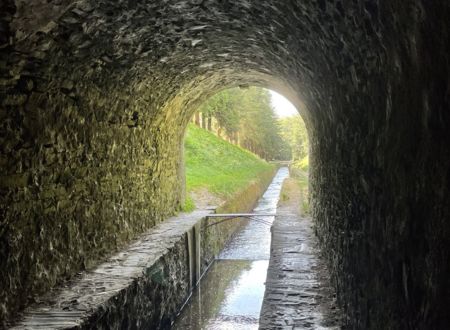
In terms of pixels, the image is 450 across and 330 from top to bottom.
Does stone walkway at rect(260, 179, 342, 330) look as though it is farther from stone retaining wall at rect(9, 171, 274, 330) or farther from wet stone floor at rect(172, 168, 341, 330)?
stone retaining wall at rect(9, 171, 274, 330)

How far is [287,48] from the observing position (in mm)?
6195

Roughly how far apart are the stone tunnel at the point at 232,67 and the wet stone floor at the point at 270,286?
17.4 inches

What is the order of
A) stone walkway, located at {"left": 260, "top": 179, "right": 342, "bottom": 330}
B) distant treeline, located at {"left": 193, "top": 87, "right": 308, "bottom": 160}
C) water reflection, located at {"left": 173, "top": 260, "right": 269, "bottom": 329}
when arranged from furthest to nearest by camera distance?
distant treeline, located at {"left": 193, "top": 87, "right": 308, "bottom": 160} → water reflection, located at {"left": 173, "top": 260, "right": 269, "bottom": 329} → stone walkway, located at {"left": 260, "top": 179, "right": 342, "bottom": 330}

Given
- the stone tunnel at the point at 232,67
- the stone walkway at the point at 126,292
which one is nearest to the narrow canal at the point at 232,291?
the stone walkway at the point at 126,292

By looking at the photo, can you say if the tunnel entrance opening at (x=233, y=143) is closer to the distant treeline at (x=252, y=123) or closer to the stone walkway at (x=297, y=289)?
the distant treeline at (x=252, y=123)

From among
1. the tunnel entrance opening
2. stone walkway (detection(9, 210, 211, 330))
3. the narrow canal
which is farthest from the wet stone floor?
the tunnel entrance opening

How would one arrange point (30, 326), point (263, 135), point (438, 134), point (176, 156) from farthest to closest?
point (263, 135) < point (176, 156) < point (30, 326) < point (438, 134)

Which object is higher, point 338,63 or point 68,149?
point 338,63

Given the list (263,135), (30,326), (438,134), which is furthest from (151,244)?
(263,135)

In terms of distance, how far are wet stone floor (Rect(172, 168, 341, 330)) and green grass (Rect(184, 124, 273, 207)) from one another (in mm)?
2381

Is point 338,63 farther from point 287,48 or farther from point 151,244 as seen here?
point 151,244

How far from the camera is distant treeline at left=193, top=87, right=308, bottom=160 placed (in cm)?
3872

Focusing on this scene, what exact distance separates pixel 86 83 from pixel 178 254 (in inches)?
165

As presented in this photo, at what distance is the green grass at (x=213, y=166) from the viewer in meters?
18.8
